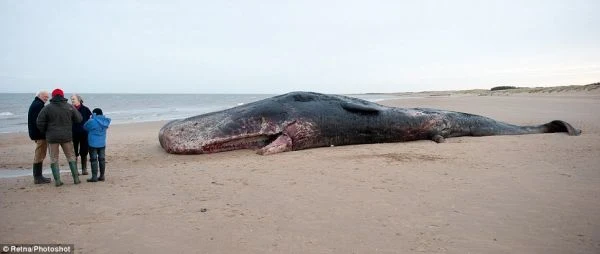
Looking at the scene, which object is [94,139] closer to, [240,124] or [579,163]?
[240,124]

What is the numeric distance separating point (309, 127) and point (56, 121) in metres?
4.91

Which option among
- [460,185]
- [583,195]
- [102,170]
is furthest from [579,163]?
[102,170]

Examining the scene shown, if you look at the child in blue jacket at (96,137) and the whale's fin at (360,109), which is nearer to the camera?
the child in blue jacket at (96,137)

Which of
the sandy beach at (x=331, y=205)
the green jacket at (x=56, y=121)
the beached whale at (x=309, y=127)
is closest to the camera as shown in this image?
the sandy beach at (x=331, y=205)

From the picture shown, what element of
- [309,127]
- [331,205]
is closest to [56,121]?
[331,205]

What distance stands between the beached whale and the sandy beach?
139 cm

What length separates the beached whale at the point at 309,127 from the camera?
875cm

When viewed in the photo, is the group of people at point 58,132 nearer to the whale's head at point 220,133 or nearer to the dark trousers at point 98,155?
the dark trousers at point 98,155

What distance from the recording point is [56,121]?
5.96m

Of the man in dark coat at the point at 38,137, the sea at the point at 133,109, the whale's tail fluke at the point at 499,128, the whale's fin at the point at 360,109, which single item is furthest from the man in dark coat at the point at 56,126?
the sea at the point at 133,109

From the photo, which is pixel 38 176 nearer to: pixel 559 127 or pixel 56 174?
pixel 56 174

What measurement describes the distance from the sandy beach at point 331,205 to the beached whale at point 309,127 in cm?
139

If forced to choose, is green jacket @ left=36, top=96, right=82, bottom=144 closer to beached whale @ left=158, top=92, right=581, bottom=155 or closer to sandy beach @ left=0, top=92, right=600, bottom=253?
sandy beach @ left=0, top=92, right=600, bottom=253

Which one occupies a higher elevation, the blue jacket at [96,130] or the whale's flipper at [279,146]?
the blue jacket at [96,130]
